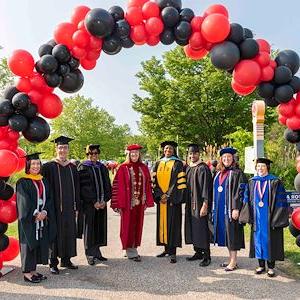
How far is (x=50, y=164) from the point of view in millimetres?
6410

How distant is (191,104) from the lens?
87.1 ft

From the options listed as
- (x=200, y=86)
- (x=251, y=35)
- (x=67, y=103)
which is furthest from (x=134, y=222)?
(x=67, y=103)

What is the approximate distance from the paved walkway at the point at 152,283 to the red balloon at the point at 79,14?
3580 mm

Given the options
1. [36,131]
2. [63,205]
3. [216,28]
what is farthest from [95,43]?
[63,205]

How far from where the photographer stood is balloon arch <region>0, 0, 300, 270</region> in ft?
18.5

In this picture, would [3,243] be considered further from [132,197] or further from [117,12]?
[117,12]

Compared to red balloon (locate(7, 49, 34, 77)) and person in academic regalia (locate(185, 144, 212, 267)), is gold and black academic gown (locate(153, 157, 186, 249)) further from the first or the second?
red balloon (locate(7, 49, 34, 77))

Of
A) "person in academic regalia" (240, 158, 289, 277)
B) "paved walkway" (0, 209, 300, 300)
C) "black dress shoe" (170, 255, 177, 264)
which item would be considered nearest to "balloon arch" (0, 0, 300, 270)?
"person in academic regalia" (240, 158, 289, 277)

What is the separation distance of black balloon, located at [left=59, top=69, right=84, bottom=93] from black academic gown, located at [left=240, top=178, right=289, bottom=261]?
294 centimetres

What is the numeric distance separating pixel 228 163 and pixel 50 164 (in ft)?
8.93

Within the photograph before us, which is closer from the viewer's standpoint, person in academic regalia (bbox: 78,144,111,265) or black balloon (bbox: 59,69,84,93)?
black balloon (bbox: 59,69,84,93)

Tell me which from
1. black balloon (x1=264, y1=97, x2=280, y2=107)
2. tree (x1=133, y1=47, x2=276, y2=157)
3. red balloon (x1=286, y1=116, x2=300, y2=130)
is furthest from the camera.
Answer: tree (x1=133, y1=47, x2=276, y2=157)

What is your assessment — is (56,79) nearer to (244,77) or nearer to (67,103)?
(244,77)

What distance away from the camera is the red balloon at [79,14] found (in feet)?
19.4
